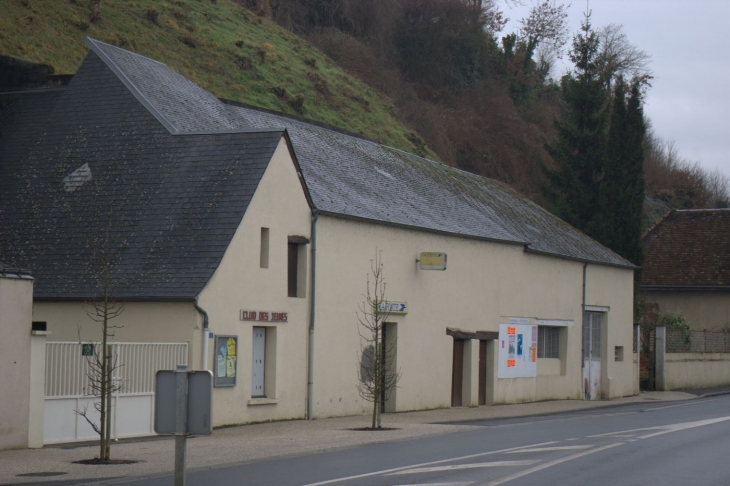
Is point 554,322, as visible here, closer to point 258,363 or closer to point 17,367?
point 258,363

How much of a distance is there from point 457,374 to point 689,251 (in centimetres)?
2797

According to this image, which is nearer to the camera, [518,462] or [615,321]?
[518,462]

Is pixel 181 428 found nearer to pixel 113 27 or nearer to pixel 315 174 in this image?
pixel 315 174

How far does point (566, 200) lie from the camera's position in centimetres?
5747

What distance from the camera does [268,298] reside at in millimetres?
23719

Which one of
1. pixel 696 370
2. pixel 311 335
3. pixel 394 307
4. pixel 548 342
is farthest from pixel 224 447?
pixel 696 370

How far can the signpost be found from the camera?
1020 cm

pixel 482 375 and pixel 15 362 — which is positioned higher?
pixel 15 362

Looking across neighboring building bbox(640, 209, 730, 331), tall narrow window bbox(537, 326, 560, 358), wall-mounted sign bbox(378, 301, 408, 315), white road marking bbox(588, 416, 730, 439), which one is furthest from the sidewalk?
neighboring building bbox(640, 209, 730, 331)

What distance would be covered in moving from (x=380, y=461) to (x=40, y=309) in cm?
1056

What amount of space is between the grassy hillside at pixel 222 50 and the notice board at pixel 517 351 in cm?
1792

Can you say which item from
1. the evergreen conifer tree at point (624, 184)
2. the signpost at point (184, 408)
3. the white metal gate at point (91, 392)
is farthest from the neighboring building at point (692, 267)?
the signpost at point (184, 408)

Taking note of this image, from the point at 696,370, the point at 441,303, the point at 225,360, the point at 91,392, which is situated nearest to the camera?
the point at 91,392

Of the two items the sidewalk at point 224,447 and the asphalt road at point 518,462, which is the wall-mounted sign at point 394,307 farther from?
the asphalt road at point 518,462
